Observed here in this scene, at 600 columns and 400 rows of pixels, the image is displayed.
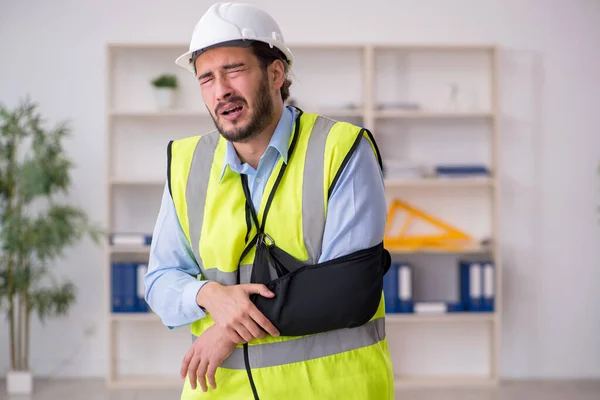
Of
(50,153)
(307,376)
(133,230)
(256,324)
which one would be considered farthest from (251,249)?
Result: (133,230)

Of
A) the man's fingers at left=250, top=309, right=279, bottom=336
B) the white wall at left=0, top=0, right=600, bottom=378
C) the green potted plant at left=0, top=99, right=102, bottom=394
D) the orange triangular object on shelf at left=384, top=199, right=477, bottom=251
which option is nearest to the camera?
the man's fingers at left=250, top=309, right=279, bottom=336

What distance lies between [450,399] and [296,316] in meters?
3.32

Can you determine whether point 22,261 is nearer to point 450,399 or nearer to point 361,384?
point 450,399

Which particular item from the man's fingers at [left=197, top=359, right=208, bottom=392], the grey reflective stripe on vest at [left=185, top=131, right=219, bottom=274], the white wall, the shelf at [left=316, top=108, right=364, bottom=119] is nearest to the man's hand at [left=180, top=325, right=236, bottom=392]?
the man's fingers at [left=197, top=359, right=208, bottom=392]

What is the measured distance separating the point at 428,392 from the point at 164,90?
2354mm

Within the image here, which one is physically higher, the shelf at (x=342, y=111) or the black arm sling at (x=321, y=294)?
the shelf at (x=342, y=111)

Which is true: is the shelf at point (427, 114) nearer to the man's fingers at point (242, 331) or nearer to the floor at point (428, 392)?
the floor at point (428, 392)

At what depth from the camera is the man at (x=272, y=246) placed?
127cm

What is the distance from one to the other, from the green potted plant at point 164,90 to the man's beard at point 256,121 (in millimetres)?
3364

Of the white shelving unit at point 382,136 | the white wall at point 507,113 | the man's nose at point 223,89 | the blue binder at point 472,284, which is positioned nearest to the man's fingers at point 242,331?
the man's nose at point 223,89

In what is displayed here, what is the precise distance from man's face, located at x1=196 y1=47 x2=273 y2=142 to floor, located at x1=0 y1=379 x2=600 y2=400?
3309mm

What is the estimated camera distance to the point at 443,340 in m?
4.88

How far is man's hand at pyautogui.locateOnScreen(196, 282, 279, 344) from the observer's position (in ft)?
4.14

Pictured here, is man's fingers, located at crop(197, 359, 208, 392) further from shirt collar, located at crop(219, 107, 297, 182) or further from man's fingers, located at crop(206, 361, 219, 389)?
shirt collar, located at crop(219, 107, 297, 182)
